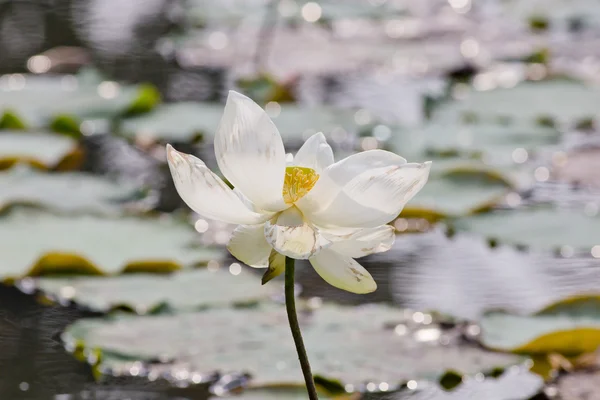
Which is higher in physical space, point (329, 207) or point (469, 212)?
point (329, 207)

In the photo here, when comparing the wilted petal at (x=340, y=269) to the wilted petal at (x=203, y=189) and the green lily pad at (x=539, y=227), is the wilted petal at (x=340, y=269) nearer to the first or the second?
the wilted petal at (x=203, y=189)

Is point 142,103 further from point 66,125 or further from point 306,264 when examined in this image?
point 306,264

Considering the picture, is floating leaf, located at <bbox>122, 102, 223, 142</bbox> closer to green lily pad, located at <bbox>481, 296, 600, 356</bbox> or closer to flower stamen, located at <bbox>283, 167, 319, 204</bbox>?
green lily pad, located at <bbox>481, 296, 600, 356</bbox>

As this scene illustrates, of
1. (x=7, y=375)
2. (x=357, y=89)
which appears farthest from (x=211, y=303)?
(x=357, y=89)

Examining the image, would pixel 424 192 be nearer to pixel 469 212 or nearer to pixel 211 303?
pixel 469 212

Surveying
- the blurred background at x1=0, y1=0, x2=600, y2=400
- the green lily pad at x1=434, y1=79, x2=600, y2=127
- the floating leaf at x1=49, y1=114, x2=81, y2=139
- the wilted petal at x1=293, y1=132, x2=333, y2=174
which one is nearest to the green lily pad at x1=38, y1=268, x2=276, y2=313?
the blurred background at x1=0, y1=0, x2=600, y2=400
